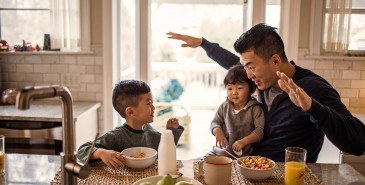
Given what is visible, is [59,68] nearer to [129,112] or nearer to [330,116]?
[129,112]

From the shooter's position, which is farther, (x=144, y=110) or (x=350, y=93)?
(x=350, y=93)

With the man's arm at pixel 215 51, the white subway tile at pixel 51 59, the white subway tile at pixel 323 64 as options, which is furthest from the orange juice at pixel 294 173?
the white subway tile at pixel 51 59

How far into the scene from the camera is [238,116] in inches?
86.2

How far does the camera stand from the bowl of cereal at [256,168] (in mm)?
1398

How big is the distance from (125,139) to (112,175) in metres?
0.38

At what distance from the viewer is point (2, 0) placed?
11.0 ft

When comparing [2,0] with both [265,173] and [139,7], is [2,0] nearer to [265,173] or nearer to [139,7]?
[139,7]

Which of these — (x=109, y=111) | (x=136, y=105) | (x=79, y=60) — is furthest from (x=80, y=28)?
(x=136, y=105)

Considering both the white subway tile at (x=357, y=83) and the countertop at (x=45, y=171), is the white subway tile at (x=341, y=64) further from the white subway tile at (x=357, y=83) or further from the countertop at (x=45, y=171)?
the countertop at (x=45, y=171)

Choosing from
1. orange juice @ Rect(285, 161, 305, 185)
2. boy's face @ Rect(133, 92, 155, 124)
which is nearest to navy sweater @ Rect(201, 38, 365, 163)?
orange juice @ Rect(285, 161, 305, 185)

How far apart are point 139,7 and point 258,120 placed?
5.53 ft

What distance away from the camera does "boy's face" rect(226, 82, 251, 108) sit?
218 centimetres

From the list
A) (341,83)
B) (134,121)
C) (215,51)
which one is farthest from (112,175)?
(341,83)

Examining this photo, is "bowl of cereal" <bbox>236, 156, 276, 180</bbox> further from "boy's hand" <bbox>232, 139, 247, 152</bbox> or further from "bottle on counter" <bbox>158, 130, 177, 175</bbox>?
"boy's hand" <bbox>232, 139, 247, 152</bbox>
